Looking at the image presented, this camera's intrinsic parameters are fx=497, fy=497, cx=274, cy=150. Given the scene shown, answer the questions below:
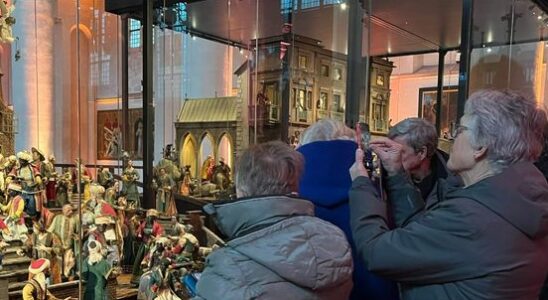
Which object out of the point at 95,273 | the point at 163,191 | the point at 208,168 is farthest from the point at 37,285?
the point at 208,168

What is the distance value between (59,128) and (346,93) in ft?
11.8

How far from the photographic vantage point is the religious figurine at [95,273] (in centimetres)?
353

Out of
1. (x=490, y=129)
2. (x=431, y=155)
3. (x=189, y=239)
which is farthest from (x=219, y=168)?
(x=490, y=129)

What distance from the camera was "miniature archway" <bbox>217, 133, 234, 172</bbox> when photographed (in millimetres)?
7388

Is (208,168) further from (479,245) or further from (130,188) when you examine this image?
(479,245)

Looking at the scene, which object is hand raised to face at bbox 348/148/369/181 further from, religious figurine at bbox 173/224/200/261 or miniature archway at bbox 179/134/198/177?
miniature archway at bbox 179/134/198/177

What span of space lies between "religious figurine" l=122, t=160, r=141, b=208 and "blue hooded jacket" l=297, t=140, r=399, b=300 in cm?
464

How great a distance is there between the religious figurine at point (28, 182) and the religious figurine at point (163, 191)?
1583 millimetres

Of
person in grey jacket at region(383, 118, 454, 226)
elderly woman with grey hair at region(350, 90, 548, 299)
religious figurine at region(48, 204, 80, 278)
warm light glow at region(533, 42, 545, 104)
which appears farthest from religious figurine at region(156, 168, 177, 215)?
warm light glow at region(533, 42, 545, 104)

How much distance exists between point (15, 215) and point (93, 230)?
3.21 ft

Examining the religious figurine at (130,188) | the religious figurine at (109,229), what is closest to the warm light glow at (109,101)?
the religious figurine at (130,188)

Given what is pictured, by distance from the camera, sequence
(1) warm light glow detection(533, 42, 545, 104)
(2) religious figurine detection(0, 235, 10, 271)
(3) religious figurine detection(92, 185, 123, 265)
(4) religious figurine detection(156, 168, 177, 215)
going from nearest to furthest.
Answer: (2) religious figurine detection(0, 235, 10, 271) → (3) religious figurine detection(92, 185, 123, 265) → (4) religious figurine detection(156, 168, 177, 215) → (1) warm light glow detection(533, 42, 545, 104)

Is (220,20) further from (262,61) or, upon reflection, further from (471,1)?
(471,1)

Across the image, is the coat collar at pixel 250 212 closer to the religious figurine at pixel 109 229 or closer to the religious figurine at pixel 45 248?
the religious figurine at pixel 109 229
